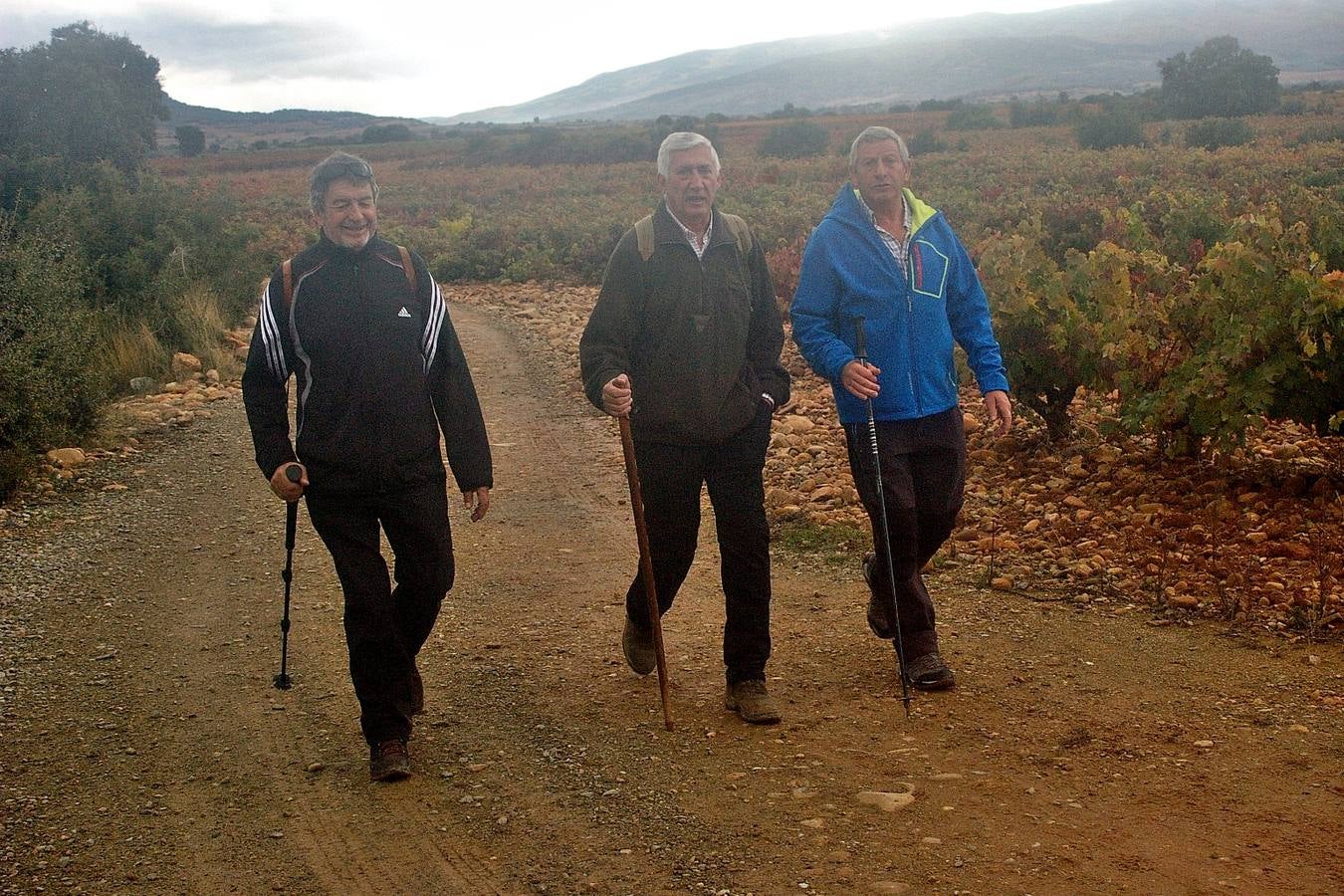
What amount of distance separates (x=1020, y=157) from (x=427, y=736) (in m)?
31.7

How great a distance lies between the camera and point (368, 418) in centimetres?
416

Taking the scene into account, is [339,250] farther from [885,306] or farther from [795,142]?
[795,142]

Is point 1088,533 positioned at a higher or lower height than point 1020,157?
lower

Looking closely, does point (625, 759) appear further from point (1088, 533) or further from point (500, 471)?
point (500, 471)

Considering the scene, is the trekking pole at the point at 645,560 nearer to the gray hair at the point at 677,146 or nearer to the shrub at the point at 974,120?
the gray hair at the point at 677,146

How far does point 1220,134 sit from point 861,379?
3257 cm

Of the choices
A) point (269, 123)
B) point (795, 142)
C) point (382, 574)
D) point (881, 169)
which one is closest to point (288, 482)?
point (382, 574)

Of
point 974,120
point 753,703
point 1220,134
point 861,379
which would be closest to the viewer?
point 861,379

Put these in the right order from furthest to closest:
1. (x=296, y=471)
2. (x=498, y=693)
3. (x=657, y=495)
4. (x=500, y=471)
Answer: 1. (x=500, y=471)
2. (x=498, y=693)
3. (x=657, y=495)
4. (x=296, y=471)

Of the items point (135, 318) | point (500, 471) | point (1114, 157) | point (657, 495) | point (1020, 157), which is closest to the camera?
point (657, 495)

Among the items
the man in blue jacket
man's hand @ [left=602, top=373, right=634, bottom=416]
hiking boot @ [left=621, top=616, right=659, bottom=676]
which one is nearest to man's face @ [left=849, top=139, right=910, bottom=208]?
the man in blue jacket

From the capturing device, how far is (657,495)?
467 cm

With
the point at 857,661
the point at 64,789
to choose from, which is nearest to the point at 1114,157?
the point at 857,661

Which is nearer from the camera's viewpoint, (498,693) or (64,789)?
(64,789)
